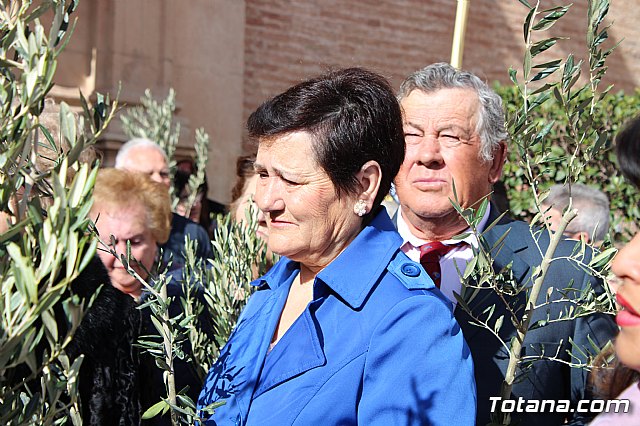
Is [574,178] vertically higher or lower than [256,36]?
lower

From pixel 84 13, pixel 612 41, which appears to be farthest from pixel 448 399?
pixel 612 41

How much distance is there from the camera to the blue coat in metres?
1.88

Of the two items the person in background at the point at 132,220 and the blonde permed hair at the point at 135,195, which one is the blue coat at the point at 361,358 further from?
the blonde permed hair at the point at 135,195

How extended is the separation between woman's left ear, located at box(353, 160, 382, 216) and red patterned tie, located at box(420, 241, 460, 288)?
68cm

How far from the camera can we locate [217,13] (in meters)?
9.28

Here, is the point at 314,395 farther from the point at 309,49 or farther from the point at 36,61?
the point at 309,49

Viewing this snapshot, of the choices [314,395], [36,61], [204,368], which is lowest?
[204,368]

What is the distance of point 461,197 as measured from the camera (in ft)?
9.62

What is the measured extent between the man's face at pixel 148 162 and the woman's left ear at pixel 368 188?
149 inches

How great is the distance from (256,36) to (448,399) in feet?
27.4

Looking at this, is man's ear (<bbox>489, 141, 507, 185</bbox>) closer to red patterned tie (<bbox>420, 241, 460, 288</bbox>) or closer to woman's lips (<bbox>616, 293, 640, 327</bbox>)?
red patterned tie (<bbox>420, 241, 460, 288</bbox>)

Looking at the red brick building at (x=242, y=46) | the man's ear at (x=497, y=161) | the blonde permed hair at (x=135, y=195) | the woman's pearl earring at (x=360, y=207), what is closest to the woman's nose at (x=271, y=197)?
the woman's pearl earring at (x=360, y=207)

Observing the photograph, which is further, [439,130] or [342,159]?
[439,130]

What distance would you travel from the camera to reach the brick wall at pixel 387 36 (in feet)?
32.4
